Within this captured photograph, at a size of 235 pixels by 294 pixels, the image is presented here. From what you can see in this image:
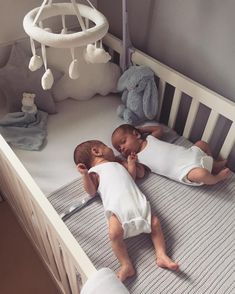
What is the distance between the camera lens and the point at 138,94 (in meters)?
1.29

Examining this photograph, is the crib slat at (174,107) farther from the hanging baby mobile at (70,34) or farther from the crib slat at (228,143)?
the hanging baby mobile at (70,34)

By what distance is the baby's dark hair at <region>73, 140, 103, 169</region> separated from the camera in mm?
1148

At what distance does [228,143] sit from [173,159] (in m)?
0.22

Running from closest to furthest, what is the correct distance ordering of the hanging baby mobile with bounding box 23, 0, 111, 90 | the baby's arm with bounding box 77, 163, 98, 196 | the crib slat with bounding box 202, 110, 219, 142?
1. the hanging baby mobile with bounding box 23, 0, 111, 90
2. the baby's arm with bounding box 77, 163, 98, 196
3. the crib slat with bounding box 202, 110, 219, 142

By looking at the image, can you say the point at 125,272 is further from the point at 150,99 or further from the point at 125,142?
the point at 150,99

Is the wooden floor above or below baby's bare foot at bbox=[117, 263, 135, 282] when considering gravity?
below

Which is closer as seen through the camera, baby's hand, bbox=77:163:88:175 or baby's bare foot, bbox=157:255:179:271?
baby's bare foot, bbox=157:255:179:271

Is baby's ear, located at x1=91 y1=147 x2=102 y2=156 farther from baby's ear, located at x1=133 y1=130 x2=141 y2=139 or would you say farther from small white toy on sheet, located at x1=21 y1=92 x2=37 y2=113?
small white toy on sheet, located at x1=21 y1=92 x2=37 y2=113

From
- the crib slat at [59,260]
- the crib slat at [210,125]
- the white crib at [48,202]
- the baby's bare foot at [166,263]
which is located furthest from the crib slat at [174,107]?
the crib slat at [59,260]

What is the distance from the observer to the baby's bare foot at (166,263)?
2.89ft

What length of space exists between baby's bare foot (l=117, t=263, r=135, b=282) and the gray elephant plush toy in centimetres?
65

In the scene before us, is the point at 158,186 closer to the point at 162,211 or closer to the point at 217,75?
the point at 162,211

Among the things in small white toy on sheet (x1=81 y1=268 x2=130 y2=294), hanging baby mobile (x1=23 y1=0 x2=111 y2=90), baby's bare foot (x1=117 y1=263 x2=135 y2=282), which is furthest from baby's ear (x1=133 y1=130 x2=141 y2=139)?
small white toy on sheet (x1=81 y1=268 x2=130 y2=294)

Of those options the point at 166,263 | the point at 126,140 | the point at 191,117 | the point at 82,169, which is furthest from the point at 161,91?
the point at 166,263
